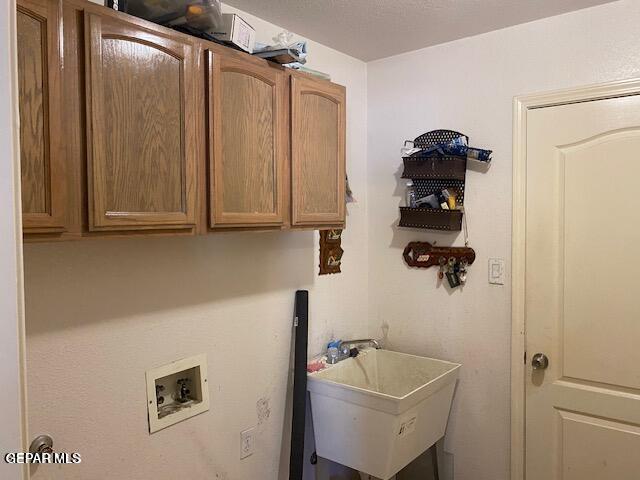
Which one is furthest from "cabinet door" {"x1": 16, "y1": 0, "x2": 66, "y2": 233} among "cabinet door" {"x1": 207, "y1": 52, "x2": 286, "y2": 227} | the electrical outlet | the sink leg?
the sink leg

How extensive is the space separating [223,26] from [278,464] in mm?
1777

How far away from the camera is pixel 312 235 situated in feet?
7.69

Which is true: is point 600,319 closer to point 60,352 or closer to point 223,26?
point 223,26

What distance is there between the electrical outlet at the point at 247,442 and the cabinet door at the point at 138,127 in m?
1.03

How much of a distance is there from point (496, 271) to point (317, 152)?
1013 mm

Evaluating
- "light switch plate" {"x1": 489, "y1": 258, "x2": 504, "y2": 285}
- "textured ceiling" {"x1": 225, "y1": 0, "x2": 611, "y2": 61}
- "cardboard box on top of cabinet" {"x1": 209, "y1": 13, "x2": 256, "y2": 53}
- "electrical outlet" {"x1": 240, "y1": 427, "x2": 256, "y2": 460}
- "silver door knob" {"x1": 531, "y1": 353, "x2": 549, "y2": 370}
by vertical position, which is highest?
"textured ceiling" {"x1": 225, "y1": 0, "x2": 611, "y2": 61}

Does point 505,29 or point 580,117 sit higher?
point 505,29

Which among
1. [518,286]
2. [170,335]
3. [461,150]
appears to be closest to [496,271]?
[518,286]

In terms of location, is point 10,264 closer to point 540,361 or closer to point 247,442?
point 247,442

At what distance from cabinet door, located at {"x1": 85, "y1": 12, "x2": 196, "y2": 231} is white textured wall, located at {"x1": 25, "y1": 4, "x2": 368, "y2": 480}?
1.05 feet

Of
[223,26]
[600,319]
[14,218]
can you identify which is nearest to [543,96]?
[600,319]

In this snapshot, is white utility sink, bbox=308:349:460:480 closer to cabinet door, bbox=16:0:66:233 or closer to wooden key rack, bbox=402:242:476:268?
wooden key rack, bbox=402:242:476:268

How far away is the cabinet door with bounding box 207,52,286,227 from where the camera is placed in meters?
1.48

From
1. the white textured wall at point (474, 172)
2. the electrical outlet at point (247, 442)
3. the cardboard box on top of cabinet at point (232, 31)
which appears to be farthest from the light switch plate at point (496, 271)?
the cardboard box on top of cabinet at point (232, 31)
